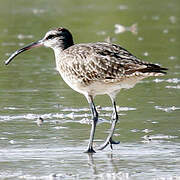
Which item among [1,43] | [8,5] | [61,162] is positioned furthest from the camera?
[8,5]

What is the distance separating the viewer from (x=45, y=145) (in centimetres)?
1008

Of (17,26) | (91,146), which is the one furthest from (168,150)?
(17,26)

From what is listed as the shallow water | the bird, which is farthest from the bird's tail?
the shallow water

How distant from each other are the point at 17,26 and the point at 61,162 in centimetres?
1564

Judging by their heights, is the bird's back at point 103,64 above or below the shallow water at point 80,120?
above

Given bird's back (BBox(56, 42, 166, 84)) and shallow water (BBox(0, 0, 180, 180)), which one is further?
bird's back (BBox(56, 42, 166, 84))


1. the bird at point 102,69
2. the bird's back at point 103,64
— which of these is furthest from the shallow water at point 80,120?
the bird's back at point 103,64

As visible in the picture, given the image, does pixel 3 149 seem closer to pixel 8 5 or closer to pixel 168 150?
pixel 168 150

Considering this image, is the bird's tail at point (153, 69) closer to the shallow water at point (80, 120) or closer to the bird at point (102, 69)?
the bird at point (102, 69)

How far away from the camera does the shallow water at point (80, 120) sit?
8887 mm

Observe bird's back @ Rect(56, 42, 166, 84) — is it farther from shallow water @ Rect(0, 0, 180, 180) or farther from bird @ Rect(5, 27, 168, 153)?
shallow water @ Rect(0, 0, 180, 180)

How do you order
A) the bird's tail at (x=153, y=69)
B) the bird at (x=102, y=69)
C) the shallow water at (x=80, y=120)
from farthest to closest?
the bird at (x=102, y=69) → the bird's tail at (x=153, y=69) → the shallow water at (x=80, y=120)

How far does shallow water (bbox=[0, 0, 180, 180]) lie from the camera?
8.89 metres

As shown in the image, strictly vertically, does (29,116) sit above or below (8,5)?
above
